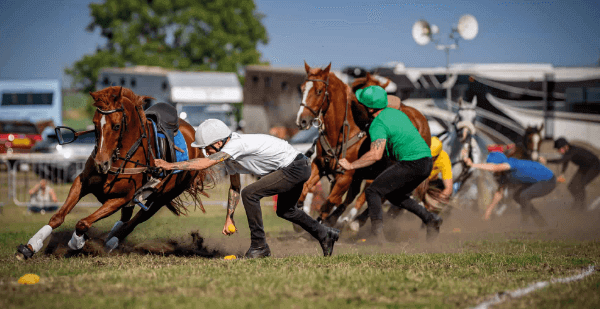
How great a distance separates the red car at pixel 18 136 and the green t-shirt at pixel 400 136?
1913cm

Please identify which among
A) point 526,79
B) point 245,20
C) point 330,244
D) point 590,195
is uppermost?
point 245,20

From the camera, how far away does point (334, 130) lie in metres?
8.62

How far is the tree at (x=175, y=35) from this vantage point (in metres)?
42.0

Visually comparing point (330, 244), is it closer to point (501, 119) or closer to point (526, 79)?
point (501, 119)

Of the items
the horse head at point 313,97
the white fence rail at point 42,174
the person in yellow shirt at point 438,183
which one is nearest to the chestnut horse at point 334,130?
the horse head at point 313,97

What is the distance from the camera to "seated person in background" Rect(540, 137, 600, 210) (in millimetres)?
13523

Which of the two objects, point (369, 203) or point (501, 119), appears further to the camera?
point (501, 119)

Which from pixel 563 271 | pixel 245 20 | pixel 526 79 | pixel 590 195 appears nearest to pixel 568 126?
pixel 526 79

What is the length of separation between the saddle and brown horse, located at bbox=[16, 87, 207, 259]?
0.15 metres

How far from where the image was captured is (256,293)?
4.72 m

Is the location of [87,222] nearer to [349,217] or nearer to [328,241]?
[328,241]

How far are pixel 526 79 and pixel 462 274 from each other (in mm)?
14394

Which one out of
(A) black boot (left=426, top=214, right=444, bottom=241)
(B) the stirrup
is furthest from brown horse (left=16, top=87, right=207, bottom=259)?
(A) black boot (left=426, top=214, right=444, bottom=241)

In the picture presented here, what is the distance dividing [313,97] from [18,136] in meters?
20.7
